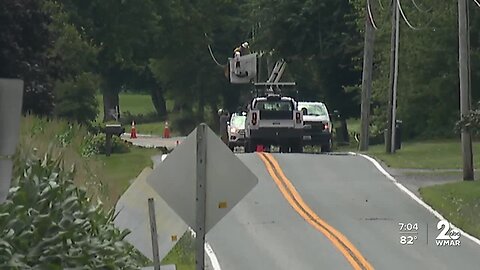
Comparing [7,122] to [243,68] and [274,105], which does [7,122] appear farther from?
[274,105]

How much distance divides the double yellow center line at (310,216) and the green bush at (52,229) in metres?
5.35

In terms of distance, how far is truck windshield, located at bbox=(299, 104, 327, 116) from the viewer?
41625 mm

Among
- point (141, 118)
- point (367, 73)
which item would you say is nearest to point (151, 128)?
point (141, 118)

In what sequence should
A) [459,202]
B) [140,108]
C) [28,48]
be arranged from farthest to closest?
[140,108]
[28,48]
[459,202]

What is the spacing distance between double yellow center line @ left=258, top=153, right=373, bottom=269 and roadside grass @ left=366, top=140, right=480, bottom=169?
346 cm

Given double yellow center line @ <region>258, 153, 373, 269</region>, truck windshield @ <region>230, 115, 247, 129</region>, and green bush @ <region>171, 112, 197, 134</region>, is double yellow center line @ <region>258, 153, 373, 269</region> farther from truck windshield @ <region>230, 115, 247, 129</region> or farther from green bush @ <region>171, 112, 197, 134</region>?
green bush @ <region>171, 112, 197, 134</region>

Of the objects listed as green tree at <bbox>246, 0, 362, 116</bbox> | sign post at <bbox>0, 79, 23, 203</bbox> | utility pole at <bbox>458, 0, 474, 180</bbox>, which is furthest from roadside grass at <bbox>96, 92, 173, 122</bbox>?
sign post at <bbox>0, 79, 23, 203</bbox>

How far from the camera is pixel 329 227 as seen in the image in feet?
66.3

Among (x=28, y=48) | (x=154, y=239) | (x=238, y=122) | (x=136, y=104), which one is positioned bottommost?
(x=136, y=104)

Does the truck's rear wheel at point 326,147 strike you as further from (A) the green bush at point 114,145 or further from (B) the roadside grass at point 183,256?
(B) the roadside grass at point 183,256

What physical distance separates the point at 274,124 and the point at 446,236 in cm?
1915

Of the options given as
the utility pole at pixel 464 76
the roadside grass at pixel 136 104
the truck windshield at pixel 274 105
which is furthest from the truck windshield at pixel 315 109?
the roadside grass at pixel 136 104

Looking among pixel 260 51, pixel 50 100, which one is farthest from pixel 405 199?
pixel 260 51

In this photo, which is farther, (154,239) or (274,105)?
(274,105)
